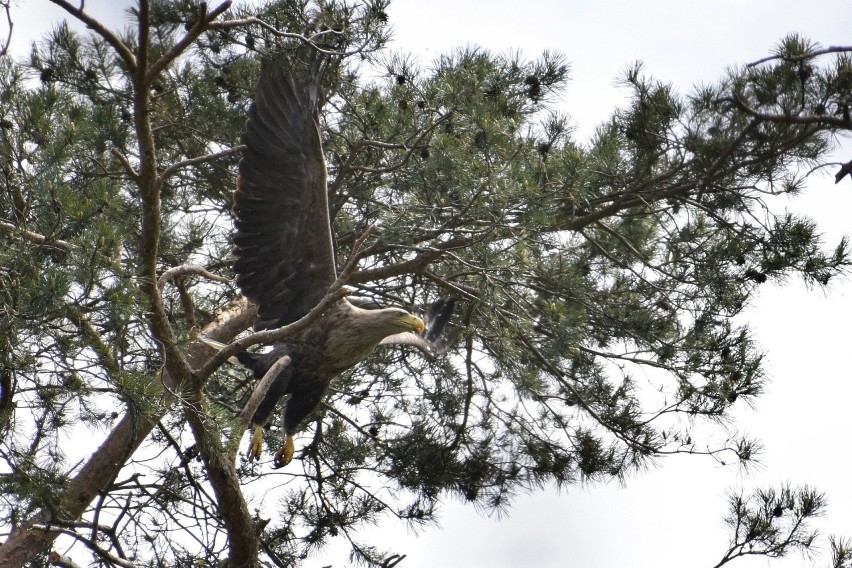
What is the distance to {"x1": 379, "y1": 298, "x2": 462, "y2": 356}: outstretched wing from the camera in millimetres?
4781

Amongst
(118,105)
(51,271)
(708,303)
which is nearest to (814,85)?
(708,303)

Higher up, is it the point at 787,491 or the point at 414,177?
the point at 414,177

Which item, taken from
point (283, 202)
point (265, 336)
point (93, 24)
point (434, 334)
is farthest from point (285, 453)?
point (93, 24)

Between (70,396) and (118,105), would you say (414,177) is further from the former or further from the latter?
(70,396)

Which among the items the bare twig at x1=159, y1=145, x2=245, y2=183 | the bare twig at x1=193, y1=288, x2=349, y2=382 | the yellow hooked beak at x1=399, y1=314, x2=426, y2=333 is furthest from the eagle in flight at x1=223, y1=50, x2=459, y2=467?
the bare twig at x1=193, y1=288, x2=349, y2=382

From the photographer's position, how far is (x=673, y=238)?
4.98m

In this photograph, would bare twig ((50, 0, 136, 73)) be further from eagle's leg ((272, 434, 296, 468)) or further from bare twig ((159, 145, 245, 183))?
eagle's leg ((272, 434, 296, 468))

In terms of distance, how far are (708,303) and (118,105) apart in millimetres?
3004

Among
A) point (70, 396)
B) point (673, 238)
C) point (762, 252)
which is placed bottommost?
point (70, 396)

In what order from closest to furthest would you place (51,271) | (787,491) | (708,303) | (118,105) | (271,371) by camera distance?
(51,271)
(787,491)
(271,371)
(708,303)
(118,105)

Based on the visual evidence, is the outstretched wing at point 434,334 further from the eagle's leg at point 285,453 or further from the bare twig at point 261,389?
the eagle's leg at point 285,453

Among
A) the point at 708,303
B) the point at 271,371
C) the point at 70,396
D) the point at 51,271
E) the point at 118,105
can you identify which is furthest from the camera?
the point at 118,105

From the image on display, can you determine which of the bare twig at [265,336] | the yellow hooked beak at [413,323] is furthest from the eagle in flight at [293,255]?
the bare twig at [265,336]

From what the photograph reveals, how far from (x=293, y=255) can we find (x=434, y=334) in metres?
0.75
